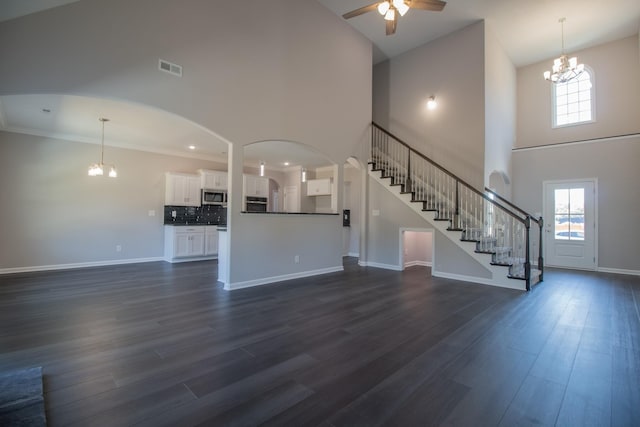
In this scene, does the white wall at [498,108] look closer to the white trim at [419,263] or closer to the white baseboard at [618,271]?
the white trim at [419,263]

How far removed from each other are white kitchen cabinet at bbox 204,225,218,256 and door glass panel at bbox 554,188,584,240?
879cm

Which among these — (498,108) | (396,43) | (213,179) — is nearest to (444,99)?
(498,108)

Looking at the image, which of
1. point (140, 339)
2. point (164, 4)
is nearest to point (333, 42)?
point (164, 4)

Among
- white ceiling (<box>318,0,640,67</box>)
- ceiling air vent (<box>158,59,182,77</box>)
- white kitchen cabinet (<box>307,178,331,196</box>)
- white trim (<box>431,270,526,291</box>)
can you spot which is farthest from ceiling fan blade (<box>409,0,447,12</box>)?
white kitchen cabinet (<box>307,178,331,196</box>)

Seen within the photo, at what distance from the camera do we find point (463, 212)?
240 inches

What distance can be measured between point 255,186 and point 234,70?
4965mm

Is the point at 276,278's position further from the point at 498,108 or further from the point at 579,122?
the point at 579,122

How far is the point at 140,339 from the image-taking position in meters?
2.86

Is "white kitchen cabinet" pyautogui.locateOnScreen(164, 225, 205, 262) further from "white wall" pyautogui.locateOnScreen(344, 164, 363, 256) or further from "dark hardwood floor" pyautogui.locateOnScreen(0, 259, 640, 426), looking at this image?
"white wall" pyautogui.locateOnScreen(344, 164, 363, 256)

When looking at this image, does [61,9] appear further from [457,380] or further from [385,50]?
[385,50]

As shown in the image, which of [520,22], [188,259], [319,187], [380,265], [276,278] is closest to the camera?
[276,278]

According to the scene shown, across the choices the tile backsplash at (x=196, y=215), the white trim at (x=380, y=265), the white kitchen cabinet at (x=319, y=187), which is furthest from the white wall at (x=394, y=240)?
the tile backsplash at (x=196, y=215)

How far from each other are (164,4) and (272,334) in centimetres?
447

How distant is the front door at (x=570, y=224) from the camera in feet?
22.7
